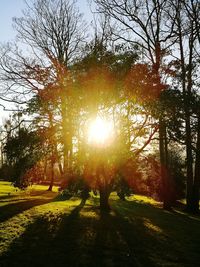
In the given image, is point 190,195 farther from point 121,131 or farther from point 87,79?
point 87,79

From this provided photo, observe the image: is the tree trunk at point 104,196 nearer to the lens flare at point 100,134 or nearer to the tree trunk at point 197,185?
the lens flare at point 100,134

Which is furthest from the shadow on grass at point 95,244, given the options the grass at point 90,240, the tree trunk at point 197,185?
the tree trunk at point 197,185

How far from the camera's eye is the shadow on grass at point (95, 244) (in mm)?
9609

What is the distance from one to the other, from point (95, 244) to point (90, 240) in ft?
1.47

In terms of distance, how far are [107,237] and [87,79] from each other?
802cm

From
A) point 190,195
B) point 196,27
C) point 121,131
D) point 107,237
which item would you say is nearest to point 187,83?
point 196,27

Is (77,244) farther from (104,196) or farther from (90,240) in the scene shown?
(104,196)

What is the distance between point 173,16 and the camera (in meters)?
27.4

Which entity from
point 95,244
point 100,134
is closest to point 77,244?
point 95,244

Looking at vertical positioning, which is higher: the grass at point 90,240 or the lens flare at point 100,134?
the lens flare at point 100,134

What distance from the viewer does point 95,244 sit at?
1132 cm

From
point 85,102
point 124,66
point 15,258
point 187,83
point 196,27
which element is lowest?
point 15,258

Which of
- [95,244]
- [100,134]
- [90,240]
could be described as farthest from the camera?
[100,134]

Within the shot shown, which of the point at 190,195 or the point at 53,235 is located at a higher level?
the point at 190,195
